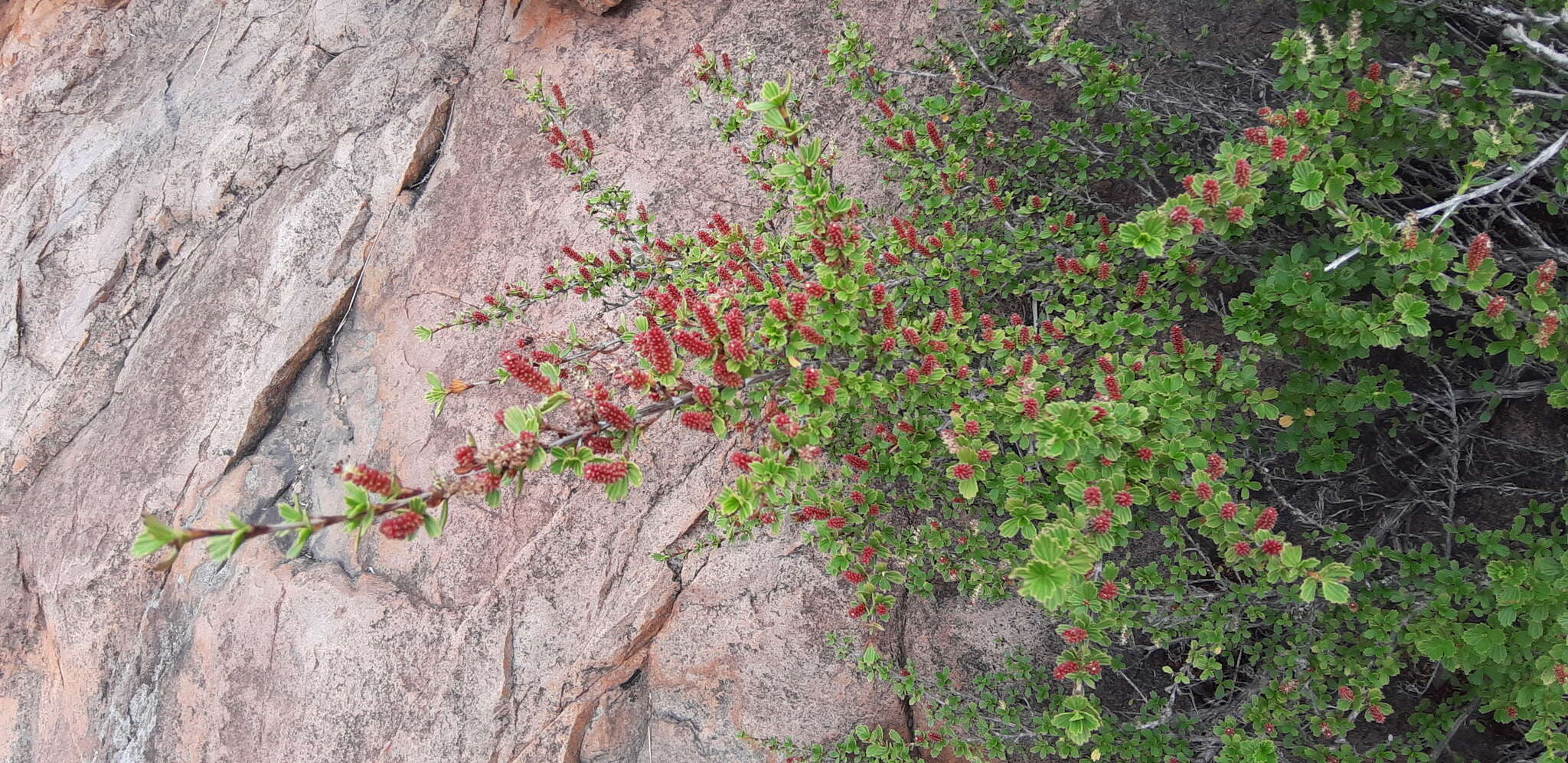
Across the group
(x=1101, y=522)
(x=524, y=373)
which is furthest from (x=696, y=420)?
(x=1101, y=522)

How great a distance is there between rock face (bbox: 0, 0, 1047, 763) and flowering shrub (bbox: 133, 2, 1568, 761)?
58 cm

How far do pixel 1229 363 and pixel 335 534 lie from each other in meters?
4.22

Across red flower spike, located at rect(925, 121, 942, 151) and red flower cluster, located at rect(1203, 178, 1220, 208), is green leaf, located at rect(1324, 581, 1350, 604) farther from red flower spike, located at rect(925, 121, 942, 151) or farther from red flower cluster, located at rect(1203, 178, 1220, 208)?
red flower spike, located at rect(925, 121, 942, 151)

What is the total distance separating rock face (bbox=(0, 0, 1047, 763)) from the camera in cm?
381

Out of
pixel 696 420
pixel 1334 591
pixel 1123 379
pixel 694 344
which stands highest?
pixel 694 344

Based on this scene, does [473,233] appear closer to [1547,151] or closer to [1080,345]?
[1080,345]

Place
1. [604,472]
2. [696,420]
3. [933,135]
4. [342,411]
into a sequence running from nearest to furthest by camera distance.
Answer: [604,472] < [696,420] < [933,135] < [342,411]

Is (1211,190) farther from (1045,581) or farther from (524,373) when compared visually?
(524,373)

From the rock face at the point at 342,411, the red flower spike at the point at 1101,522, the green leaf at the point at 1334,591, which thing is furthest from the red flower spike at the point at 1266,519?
the rock face at the point at 342,411

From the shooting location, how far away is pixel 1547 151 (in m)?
2.04

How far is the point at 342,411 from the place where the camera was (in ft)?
14.8

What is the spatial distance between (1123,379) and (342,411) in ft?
13.3

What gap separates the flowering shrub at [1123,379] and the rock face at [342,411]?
58 centimetres

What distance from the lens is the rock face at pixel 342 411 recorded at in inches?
150
